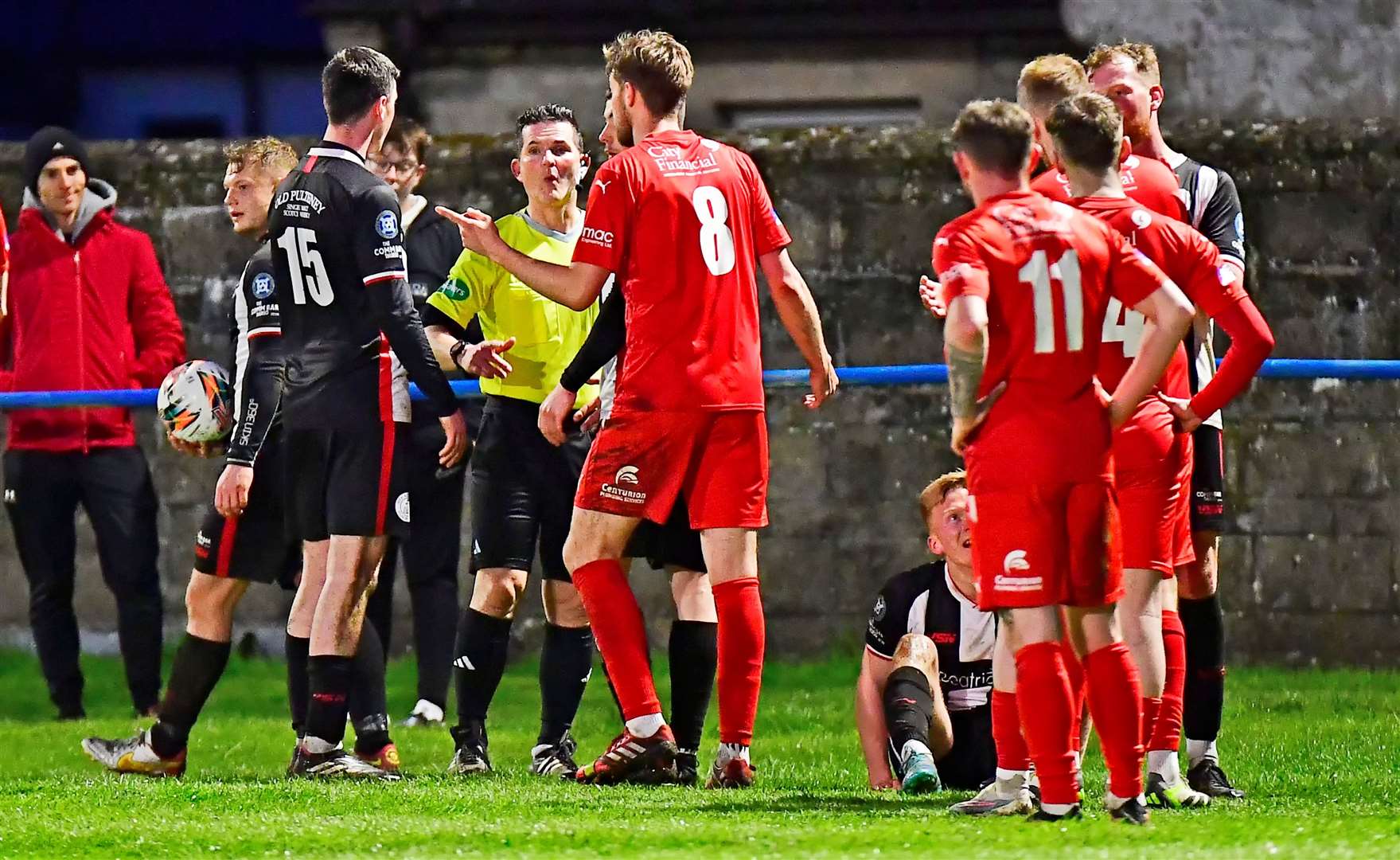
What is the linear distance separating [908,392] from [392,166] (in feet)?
9.15

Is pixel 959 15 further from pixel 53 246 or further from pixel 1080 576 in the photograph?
pixel 1080 576

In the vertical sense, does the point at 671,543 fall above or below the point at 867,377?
below

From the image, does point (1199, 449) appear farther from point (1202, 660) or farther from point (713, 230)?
point (713, 230)

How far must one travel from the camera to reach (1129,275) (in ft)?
19.8

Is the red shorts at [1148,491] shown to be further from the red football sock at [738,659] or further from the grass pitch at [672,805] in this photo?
the red football sock at [738,659]

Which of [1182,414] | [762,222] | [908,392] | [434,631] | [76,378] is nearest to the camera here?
[1182,414]

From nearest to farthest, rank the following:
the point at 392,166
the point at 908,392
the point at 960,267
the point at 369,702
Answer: the point at 960,267 → the point at 369,702 → the point at 392,166 → the point at 908,392

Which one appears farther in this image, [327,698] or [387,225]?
[327,698]

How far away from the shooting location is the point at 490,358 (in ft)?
25.7

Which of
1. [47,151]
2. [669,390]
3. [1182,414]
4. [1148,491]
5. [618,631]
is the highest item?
[47,151]

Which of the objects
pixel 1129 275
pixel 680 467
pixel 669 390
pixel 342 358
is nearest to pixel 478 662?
pixel 342 358

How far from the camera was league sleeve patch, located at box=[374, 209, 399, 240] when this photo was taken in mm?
7586

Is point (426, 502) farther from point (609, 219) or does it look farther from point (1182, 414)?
point (1182, 414)

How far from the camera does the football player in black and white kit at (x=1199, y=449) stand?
281 inches
